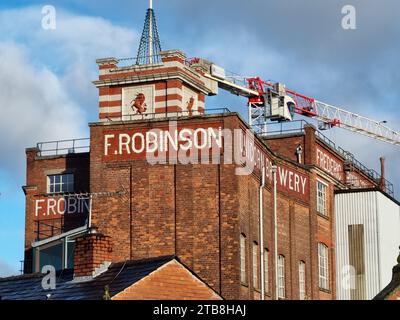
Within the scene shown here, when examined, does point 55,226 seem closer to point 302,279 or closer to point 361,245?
point 302,279

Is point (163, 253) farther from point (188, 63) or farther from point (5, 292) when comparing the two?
point (188, 63)

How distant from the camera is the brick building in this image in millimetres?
48219

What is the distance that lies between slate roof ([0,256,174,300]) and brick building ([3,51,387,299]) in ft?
40.4

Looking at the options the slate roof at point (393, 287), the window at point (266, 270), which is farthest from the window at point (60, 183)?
the slate roof at point (393, 287)

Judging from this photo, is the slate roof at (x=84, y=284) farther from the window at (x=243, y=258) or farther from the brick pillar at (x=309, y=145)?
the brick pillar at (x=309, y=145)

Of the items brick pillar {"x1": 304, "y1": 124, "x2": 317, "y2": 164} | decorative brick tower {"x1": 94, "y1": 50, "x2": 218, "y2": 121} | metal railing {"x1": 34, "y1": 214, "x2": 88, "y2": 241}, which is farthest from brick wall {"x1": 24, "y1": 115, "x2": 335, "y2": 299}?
decorative brick tower {"x1": 94, "y1": 50, "x2": 218, "y2": 121}

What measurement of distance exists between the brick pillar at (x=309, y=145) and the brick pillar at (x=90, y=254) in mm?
28534

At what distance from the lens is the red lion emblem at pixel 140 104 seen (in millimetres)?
63500

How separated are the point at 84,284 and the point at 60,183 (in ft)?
88.8

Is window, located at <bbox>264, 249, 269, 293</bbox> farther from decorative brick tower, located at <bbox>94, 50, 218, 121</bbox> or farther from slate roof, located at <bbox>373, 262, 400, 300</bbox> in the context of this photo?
slate roof, located at <bbox>373, 262, 400, 300</bbox>

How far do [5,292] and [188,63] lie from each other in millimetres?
41235

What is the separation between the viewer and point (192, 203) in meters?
48.7

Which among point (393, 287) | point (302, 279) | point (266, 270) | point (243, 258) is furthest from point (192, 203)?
point (393, 287)

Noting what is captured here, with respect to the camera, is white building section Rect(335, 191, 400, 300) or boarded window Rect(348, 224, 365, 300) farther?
boarded window Rect(348, 224, 365, 300)
